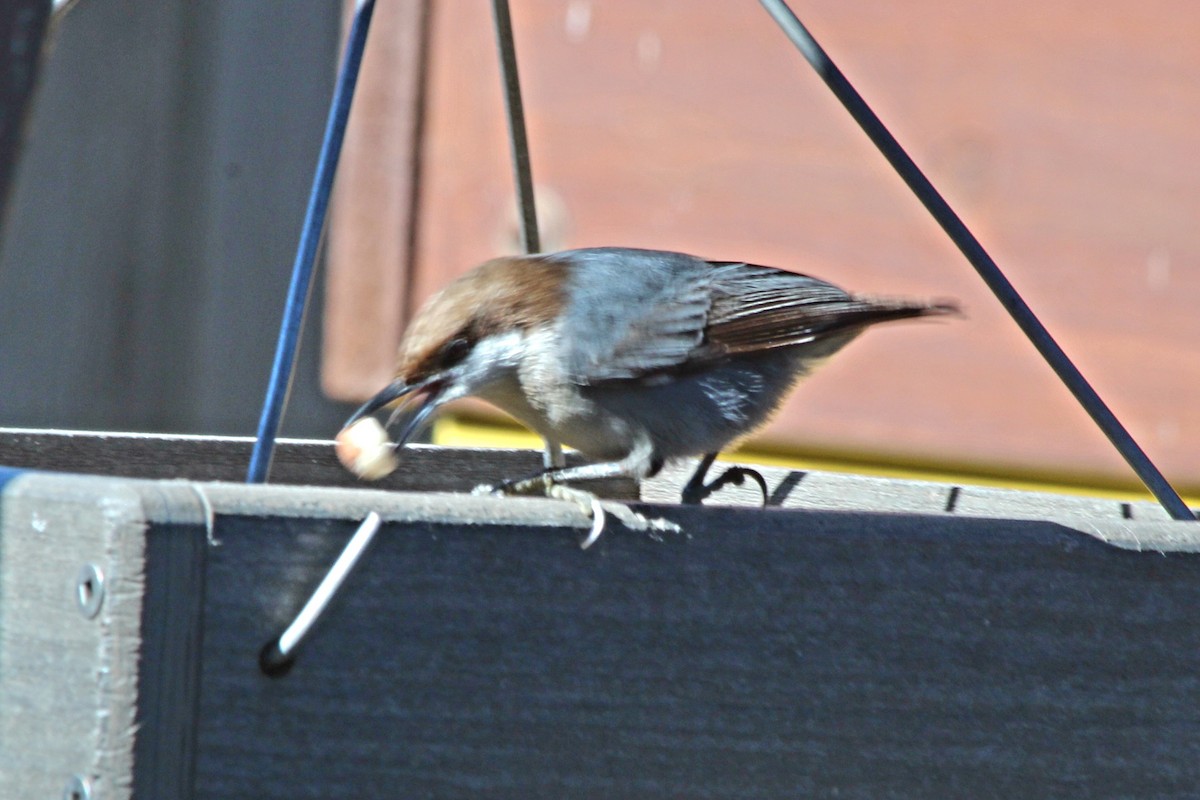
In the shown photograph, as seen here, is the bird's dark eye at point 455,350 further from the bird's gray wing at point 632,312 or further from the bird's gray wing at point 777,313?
the bird's gray wing at point 777,313

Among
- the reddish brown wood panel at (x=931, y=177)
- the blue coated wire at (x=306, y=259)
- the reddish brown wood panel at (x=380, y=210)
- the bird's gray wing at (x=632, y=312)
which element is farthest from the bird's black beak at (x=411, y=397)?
the reddish brown wood panel at (x=380, y=210)

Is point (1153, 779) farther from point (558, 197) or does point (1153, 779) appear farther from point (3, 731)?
point (558, 197)

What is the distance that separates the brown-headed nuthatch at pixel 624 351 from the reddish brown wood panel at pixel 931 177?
0.70 meters

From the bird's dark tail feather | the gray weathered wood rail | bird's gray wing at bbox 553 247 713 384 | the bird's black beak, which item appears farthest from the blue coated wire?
the bird's dark tail feather

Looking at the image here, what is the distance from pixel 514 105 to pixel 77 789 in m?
0.84

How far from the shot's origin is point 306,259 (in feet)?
3.19

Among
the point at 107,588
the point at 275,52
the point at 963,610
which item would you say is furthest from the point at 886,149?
the point at 275,52

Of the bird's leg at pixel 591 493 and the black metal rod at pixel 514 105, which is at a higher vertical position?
the black metal rod at pixel 514 105

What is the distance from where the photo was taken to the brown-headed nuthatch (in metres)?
1.47

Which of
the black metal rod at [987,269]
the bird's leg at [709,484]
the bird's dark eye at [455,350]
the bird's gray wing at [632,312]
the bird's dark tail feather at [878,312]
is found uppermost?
the black metal rod at [987,269]

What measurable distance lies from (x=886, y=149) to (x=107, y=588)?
2.23 ft

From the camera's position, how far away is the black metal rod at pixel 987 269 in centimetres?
108

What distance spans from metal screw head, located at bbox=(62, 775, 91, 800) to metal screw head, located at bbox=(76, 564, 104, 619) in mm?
84

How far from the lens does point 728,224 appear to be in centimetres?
229
